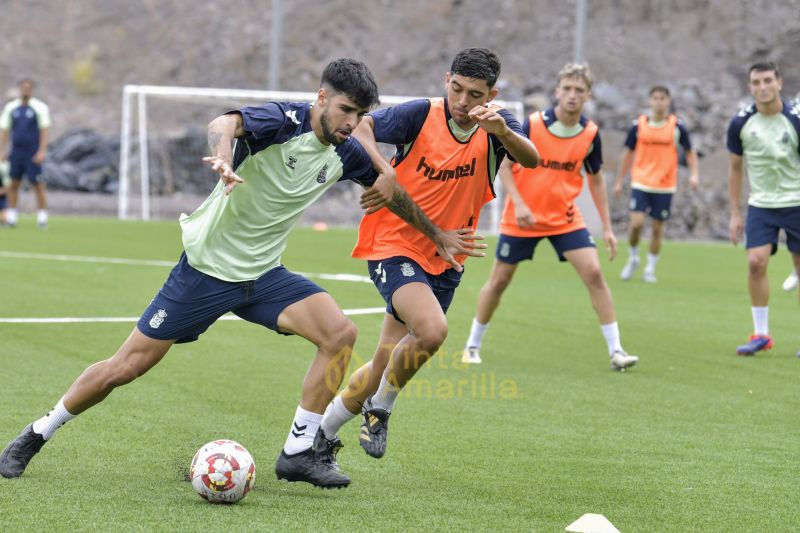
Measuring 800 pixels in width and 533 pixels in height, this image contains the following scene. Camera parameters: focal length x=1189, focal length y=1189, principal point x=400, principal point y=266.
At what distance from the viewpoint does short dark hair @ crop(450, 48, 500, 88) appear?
589 cm

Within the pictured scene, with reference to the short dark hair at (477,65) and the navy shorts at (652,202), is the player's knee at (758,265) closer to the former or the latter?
the short dark hair at (477,65)

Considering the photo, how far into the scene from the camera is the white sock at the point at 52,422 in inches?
211

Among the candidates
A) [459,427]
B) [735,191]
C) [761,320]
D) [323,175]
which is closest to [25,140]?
[735,191]

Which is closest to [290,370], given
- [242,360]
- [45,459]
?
[242,360]

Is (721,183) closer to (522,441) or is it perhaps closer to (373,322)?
(373,322)

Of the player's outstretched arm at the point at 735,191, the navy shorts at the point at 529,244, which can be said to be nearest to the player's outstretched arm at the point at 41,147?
the navy shorts at the point at 529,244

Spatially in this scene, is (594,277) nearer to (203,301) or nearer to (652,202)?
(203,301)

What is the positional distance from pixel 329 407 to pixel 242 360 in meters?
2.87

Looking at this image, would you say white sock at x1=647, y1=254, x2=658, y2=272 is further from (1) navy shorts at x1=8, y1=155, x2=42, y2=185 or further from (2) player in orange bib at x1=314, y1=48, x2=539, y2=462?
(1) navy shorts at x1=8, y1=155, x2=42, y2=185

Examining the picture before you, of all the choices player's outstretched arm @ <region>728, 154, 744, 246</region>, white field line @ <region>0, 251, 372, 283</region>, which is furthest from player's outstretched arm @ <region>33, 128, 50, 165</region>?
player's outstretched arm @ <region>728, 154, 744, 246</region>

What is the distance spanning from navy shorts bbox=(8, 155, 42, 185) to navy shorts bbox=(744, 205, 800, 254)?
13510 mm

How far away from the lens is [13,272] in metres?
13.5

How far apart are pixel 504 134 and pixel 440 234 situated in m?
0.62

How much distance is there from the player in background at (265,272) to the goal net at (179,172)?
1992 cm
